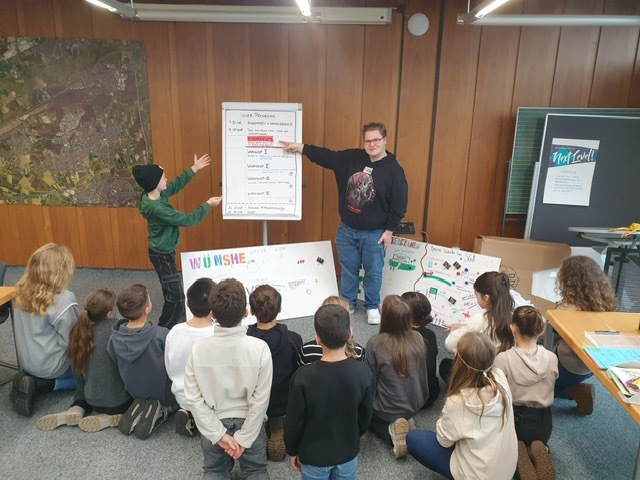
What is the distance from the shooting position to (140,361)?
7.09ft

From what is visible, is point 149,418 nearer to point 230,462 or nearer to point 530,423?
point 230,462

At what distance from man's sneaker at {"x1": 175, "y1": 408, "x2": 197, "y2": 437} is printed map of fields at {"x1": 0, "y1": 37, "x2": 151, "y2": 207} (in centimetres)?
264

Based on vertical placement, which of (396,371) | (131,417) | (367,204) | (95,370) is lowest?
(131,417)

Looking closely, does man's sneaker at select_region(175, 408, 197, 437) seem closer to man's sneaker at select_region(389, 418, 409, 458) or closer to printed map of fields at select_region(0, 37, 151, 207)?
man's sneaker at select_region(389, 418, 409, 458)

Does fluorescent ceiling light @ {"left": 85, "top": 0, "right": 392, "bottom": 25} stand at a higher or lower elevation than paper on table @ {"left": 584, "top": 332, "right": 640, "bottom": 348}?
higher

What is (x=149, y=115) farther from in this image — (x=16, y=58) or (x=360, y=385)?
(x=360, y=385)

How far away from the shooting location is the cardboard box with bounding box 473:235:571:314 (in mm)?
3520

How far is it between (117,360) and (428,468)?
155cm

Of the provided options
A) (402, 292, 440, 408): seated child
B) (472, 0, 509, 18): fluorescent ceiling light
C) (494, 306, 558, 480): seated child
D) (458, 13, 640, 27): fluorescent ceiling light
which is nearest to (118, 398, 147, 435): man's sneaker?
(402, 292, 440, 408): seated child

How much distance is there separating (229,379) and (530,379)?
130cm

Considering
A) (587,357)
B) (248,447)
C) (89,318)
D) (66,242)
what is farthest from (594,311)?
(66,242)

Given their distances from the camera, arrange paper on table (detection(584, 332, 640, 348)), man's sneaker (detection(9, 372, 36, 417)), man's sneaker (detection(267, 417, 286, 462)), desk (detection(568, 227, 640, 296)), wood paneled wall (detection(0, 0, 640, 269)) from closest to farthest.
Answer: paper on table (detection(584, 332, 640, 348))
man's sneaker (detection(267, 417, 286, 462))
man's sneaker (detection(9, 372, 36, 417))
desk (detection(568, 227, 640, 296))
wood paneled wall (detection(0, 0, 640, 269))

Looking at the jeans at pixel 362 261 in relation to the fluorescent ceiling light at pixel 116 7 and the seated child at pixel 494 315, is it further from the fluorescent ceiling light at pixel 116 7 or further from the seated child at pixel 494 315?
the fluorescent ceiling light at pixel 116 7

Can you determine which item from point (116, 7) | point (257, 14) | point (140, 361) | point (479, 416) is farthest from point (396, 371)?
point (116, 7)
